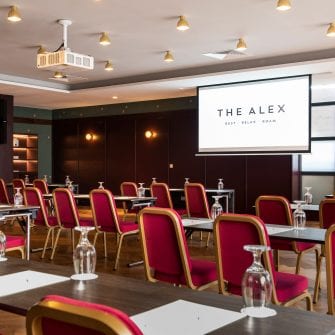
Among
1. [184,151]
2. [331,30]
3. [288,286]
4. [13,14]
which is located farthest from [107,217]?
[184,151]

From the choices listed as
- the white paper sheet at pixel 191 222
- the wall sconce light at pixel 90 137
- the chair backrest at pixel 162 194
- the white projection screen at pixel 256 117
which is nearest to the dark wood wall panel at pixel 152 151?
the wall sconce light at pixel 90 137

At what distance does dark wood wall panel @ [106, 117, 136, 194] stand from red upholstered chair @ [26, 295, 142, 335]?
12.5 meters

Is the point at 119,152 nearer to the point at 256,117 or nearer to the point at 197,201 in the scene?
the point at 256,117

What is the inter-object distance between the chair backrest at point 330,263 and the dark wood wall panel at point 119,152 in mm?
11143

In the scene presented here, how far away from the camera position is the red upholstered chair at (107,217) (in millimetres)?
5988

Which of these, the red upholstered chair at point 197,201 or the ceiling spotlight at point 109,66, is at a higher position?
the ceiling spotlight at point 109,66

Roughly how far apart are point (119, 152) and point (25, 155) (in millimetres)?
3110

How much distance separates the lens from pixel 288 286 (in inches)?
120

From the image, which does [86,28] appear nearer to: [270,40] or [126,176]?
[270,40]

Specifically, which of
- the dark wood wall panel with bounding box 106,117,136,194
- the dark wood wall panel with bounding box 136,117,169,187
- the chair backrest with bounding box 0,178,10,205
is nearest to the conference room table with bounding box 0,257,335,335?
the chair backrest with bounding box 0,178,10,205

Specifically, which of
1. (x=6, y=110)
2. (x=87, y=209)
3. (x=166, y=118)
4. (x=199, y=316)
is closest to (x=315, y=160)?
(x=166, y=118)

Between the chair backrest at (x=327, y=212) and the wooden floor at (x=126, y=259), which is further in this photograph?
the chair backrest at (x=327, y=212)

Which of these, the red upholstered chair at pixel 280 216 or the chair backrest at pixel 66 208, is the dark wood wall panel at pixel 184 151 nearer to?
the chair backrest at pixel 66 208

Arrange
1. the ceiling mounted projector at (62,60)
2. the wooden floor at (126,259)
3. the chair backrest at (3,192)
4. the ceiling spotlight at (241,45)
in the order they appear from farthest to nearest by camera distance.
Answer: the chair backrest at (3,192) → the ceiling spotlight at (241,45) → the ceiling mounted projector at (62,60) → the wooden floor at (126,259)
